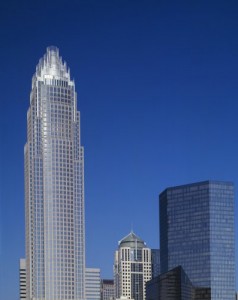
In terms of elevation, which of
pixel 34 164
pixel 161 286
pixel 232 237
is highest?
pixel 34 164

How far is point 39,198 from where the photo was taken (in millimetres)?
11547

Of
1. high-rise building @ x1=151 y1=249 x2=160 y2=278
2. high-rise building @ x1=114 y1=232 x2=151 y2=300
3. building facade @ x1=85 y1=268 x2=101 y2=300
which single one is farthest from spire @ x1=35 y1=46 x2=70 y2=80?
high-rise building @ x1=151 y1=249 x2=160 y2=278

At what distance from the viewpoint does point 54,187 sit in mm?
11680

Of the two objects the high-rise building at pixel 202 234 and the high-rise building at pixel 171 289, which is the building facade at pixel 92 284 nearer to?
the high-rise building at pixel 202 234

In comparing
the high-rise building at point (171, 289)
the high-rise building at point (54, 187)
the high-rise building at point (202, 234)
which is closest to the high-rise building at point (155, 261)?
the high-rise building at point (202, 234)

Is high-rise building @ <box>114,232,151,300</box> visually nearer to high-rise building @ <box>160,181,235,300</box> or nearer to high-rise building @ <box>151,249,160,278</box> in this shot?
high-rise building @ <box>151,249,160,278</box>

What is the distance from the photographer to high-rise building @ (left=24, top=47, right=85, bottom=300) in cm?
1107

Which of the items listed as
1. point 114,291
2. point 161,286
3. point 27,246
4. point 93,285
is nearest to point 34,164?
point 27,246

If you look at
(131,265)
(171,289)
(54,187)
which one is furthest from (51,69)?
(131,265)

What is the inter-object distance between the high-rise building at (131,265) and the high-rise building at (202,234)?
5.35ft

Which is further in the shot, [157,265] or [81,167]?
[157,265]

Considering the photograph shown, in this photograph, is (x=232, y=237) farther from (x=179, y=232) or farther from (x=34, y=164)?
(x=34, y=164)

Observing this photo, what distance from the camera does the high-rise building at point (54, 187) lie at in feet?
36.3

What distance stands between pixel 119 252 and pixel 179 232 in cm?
254
